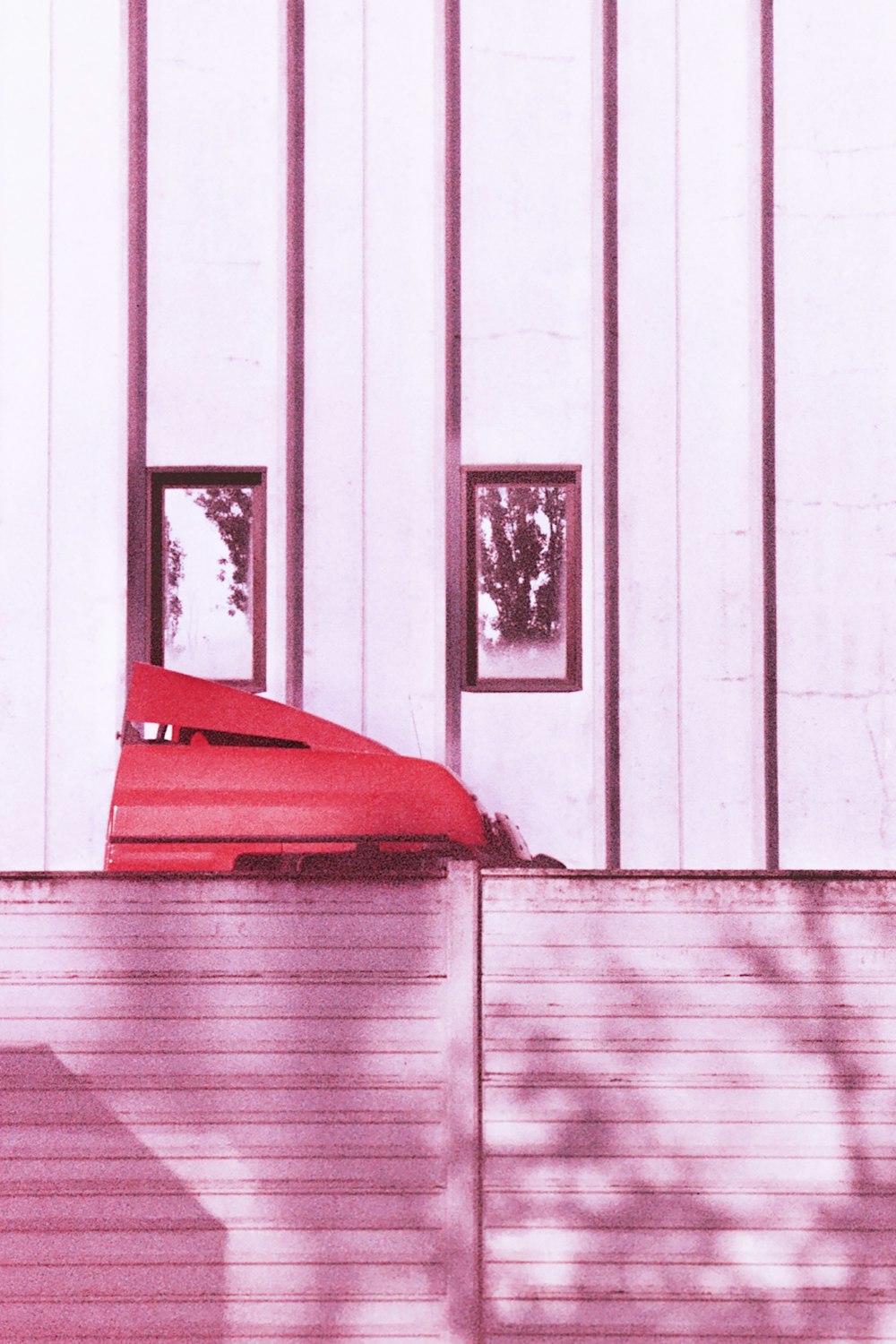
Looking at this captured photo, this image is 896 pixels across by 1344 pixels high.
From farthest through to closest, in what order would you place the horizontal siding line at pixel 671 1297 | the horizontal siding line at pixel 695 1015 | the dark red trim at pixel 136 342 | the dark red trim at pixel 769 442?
the dark red trim at pixel 136 342, the dark red trim at pixel 769 442, the horizontal siding line at pixel 695 1015, the horizontal siding line at pixel 671 1297

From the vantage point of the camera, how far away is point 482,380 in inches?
303

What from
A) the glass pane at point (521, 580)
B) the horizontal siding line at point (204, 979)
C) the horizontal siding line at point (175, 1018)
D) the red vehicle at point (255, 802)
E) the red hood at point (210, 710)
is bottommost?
the horizontal siding line at point (175, 1018)

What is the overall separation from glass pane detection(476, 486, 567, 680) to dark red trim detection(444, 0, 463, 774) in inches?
7.8

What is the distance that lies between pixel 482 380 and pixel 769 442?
2019mm

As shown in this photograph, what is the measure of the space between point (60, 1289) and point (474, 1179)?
167cm

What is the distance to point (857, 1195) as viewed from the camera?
4336 millimetres

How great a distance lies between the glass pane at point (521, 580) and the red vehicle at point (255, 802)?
6.19 feet

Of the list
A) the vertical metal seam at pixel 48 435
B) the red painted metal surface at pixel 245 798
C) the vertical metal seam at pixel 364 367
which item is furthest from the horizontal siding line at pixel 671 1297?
the vertical metal seam at pixel 48 435

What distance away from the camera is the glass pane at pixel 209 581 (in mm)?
7805

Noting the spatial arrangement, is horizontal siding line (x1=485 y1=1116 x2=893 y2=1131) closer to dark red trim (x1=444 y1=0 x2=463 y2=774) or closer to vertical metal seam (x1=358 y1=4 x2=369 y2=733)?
dark red trim (x1=444 y1=0 x2=463 y2=774)

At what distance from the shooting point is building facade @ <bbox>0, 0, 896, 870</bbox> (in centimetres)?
764

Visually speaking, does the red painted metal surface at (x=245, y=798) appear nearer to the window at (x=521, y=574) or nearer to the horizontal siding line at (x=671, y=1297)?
the window at (x=521, y=574)

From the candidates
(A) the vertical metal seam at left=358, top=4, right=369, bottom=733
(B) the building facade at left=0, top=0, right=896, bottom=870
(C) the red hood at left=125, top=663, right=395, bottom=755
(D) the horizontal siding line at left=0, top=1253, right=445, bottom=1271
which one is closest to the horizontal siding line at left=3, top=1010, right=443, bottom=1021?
(D) the horizontal siding line at left=0, top=1253, right=445, bottom=1271

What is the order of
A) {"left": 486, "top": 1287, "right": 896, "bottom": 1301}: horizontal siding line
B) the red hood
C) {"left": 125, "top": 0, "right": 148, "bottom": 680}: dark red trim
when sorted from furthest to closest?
1. {"left": 125, "top": 0, "right": 148, "bottom": 680}: dark red trim
2. the red hood
3. {"left": 486, "top": 1287, "right": 896, "bottom": 1301}: horizontal siding line
